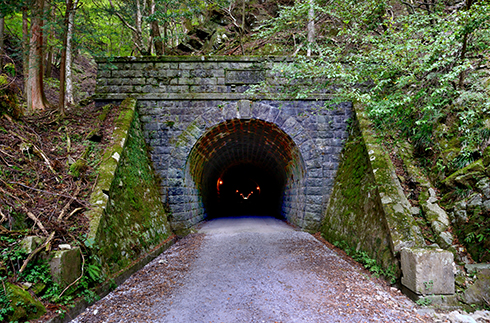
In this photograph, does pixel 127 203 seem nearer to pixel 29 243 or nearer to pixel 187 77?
pixel 29 243

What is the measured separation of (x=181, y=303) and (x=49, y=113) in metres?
5.97

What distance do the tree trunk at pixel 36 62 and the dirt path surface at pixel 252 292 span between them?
6339 mm

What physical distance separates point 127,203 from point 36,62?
5.60 meters

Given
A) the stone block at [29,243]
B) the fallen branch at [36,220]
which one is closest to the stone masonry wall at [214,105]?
the fallen branch at [36,220]

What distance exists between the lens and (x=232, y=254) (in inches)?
208

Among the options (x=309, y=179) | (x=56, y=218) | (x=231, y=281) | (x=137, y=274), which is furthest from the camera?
(x=309, y=179)

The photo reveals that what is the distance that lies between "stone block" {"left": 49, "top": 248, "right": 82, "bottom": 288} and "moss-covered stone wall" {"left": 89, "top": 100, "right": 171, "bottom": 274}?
0.47 meters

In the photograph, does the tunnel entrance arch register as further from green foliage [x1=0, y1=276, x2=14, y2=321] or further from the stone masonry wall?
green foliage [x1=0, y1=276, x2=14, y2=321]

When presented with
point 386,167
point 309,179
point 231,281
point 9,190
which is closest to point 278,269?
point 231,281

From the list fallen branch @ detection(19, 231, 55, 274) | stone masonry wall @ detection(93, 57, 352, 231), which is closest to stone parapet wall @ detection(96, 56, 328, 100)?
stone masonry wall @ detection(93, 57, 352, 231)

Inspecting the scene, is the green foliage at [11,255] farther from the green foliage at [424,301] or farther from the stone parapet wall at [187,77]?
the stone parapet wall at [187,77]

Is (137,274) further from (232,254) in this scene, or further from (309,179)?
(309,179)

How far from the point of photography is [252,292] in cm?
351

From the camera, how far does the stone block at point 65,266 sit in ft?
9.48
